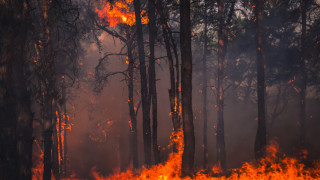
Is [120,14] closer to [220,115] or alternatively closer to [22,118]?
[22,118]

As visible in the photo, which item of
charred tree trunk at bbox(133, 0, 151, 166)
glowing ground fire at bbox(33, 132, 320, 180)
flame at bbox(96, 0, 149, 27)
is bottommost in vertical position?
glowing ground fire at bbox(33, 132, 320, 180)

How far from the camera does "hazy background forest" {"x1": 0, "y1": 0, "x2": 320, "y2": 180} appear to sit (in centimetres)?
885

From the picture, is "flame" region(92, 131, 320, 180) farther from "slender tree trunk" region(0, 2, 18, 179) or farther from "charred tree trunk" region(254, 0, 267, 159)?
"slender tree trunk" region(0, 2, 18, 179)

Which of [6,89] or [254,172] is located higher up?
[6,89]

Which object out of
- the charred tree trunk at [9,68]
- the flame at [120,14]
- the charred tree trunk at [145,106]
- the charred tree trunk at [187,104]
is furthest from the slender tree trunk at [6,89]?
the flame at [120,14]

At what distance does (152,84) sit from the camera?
41.4 feet

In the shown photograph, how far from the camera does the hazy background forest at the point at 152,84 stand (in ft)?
29.0

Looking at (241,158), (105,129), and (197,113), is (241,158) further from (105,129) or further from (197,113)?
(105,129)

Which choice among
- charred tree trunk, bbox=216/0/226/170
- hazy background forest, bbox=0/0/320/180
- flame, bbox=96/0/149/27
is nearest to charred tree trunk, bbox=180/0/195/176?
hazy background forest, bbox=0/0/320/180

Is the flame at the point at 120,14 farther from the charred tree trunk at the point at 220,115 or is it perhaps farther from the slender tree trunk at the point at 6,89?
the slender tree trunk at the point at 6,89

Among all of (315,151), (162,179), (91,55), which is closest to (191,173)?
(162,179)

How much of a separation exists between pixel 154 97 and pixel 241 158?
730 inches

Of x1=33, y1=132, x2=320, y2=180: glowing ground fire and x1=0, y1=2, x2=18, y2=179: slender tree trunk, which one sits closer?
x1=0, y1=2, x2=18, y2=179: slender tree trunk

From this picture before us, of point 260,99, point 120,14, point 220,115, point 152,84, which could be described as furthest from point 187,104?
point 220,115
